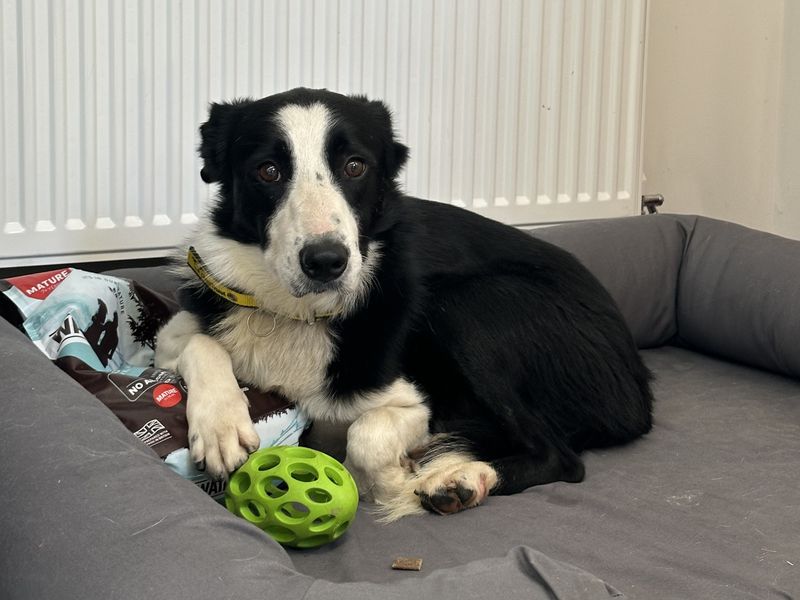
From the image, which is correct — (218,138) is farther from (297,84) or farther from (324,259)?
(297,84)

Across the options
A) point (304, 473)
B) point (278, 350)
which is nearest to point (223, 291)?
point (278, 350)

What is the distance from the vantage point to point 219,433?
1.59 meters

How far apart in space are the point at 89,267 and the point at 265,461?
52.6 inches

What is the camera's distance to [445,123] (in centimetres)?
295

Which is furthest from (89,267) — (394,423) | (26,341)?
(394,423)

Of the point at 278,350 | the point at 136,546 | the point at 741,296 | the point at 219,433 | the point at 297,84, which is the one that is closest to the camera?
the point at 136,546

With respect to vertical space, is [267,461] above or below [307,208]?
below

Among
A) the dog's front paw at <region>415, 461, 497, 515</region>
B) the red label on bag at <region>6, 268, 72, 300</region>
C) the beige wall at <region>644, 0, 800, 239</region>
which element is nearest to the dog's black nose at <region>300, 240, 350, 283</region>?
the dog's front paw at <region>415, 461, 497, 515</region>

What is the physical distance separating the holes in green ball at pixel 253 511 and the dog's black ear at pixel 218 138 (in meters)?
0.66

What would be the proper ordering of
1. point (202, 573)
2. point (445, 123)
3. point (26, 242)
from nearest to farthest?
1. point (202, 573)
2. point (26, 242)
3. point (445, 123)

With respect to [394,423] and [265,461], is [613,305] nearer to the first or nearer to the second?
[394,423]

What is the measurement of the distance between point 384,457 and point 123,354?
62 cm

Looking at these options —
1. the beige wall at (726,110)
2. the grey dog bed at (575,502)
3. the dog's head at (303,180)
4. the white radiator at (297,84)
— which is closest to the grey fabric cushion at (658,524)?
the grey dog bed at (575,502)

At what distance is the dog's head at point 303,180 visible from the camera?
5.37ft
